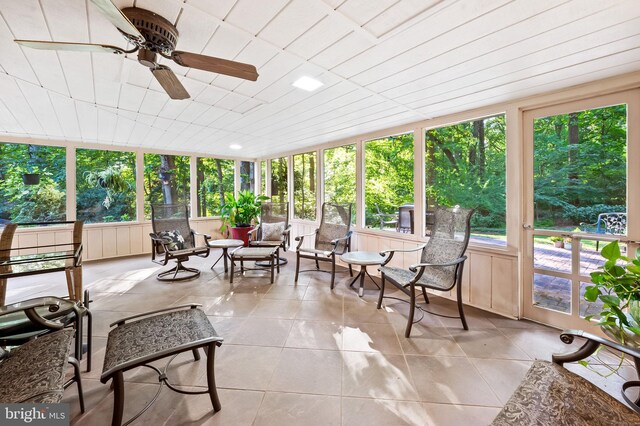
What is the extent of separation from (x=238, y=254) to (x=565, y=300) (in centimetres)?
381

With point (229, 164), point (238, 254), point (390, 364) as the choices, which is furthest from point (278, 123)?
point (229, 164)

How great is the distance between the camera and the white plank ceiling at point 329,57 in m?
1.39

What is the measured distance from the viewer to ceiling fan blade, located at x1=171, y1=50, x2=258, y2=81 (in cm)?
153

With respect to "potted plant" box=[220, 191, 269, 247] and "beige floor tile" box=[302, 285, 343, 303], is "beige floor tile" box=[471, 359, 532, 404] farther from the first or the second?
"potted plant" box=[220, 191, 269, 247]

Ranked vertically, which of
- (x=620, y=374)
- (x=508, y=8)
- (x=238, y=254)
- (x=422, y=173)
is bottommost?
(x=620, y=374)

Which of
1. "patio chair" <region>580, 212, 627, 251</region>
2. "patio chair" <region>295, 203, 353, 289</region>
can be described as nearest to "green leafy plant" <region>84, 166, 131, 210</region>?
"patio chair" <region>295, 203, 353, 289</region>

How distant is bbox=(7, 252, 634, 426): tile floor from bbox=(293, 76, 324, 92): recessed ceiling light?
2.27m

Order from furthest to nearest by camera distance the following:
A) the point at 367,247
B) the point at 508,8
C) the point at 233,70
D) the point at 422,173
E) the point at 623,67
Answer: the point at 367,247 < the point at 422,173 < the point at 623,67 < the point at 233,70 < the point at 508,8

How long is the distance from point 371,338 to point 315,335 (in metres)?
0.50

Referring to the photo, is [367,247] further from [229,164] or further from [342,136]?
[229,164]

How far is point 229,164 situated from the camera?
6.86 m

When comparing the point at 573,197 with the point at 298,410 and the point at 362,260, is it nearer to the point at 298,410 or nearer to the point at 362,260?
the point at 362,260

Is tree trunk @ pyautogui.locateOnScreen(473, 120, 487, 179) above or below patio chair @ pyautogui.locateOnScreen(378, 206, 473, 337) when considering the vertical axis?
above

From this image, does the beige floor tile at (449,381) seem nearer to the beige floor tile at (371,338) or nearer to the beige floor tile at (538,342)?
the beige floor tile at (371,338)
